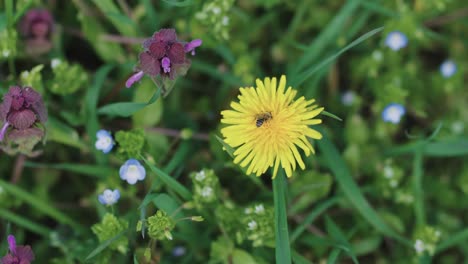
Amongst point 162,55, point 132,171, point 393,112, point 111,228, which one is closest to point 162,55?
point 162,55

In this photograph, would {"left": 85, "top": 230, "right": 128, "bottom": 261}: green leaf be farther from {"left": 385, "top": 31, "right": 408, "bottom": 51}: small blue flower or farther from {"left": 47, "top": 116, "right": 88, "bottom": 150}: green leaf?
{"left": 385, "top": 31, "right": 408, "bottom": 51}: small blue flower

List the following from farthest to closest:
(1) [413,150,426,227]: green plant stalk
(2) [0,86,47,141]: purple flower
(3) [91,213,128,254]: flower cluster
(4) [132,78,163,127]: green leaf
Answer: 1. (1) [413,150,426,227]: green plant stalk
2. (4) [132,78,163,127]: green leaf
3. (3) [91,213,128,254]: flower cluster
4. (2) [0,86,47,141]: purple flower

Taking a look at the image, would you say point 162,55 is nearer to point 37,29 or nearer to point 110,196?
point 110,196

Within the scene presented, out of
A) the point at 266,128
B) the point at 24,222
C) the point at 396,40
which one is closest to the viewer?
the point at 266,128

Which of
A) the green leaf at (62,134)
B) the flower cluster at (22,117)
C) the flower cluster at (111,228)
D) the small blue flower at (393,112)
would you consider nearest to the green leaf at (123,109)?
the green leaf at (62,134)

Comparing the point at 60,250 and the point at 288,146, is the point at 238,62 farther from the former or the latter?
the point at 60,250

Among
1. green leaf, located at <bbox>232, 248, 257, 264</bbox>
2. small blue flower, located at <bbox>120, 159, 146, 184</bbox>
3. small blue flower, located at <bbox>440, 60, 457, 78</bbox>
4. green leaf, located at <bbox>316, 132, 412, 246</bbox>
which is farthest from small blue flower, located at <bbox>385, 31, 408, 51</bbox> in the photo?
small blue flower, located at <bbox>120, 159, 146, 184</bbox>
